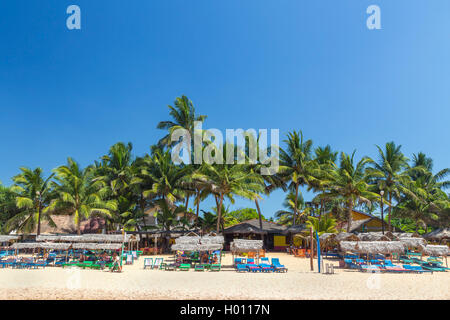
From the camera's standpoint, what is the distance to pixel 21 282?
14.1m

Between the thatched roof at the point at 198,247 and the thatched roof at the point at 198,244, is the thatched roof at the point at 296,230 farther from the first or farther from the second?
the thatched roof at the point at 198,247

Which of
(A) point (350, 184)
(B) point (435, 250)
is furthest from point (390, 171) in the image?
(B) point (435, 250)

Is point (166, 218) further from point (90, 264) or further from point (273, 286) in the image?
point (273, 286)

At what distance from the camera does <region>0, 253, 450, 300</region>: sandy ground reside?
11523 millimetres

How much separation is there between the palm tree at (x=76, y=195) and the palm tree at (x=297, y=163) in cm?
1694

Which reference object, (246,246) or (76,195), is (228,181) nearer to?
(246,246)

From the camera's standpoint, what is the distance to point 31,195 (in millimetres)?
28484

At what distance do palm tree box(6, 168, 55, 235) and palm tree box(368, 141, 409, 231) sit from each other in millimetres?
30673

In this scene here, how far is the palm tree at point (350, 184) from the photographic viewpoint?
28.1 metres

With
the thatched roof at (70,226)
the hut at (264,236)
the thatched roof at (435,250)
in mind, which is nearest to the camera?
the thatched roof at (435,250)

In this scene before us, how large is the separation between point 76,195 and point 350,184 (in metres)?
23.5

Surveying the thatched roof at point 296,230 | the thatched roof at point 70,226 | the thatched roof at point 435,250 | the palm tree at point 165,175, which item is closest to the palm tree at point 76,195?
the palm tree at point 165,175

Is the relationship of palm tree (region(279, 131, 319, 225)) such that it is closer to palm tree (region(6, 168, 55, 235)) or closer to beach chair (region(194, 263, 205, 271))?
beach chair (region(194, 263, 205, 271))
